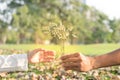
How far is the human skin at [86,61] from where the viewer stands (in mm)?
3240

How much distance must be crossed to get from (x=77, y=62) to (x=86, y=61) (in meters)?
0.09

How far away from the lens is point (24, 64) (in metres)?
3.68

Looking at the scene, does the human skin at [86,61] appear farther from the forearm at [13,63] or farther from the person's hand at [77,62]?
the forearm at [13,63]

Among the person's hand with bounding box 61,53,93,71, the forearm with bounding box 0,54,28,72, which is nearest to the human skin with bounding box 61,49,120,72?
the person's hand with bounding box 61,53,93,71

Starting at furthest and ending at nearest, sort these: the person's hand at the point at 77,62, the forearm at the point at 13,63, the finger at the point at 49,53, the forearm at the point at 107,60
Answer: the finger at the point at 49,53 < the forearm at the point at 13,63 < the forearm at the point at 107,60 < the person's hand at the point at 77,62

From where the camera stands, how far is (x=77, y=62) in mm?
3246

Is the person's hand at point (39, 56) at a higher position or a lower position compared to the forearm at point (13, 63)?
higher

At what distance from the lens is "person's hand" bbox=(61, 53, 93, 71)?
10.6 feet

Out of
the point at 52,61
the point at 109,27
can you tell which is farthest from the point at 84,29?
the point at 52,61

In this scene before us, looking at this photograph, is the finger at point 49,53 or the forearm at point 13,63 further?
the finger at point 49,53

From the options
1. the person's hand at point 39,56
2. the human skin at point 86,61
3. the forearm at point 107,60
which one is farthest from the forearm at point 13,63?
the forearm at point 107,60

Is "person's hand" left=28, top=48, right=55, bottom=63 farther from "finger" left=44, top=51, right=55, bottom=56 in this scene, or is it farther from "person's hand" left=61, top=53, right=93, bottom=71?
"person's hand" left=61, top=53, right=93, bottom=71

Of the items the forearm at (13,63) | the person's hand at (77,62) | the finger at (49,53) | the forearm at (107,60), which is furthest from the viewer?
the finger at (49,53)

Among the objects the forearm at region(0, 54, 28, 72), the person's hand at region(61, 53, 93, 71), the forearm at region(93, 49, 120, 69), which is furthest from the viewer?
the forearm at region(0, 54, 28, 72)
